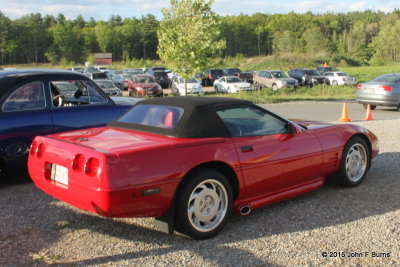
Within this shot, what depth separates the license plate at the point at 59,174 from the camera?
416 cm

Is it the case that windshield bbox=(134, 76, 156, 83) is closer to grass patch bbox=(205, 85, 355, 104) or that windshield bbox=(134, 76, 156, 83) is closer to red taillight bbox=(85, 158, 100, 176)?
grass patch bbox=(205, 85, 355, 104)

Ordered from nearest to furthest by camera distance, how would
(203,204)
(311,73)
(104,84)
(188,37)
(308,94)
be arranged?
(203,204) < (188,37) < (104,84) < (308,94) < (311,73)

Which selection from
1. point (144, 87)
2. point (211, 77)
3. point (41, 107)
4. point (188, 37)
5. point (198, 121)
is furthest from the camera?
point (211, 77)

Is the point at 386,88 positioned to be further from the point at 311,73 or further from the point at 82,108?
the point at 311,73

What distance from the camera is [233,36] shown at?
15288 centimetres

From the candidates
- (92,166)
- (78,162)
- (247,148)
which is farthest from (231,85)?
(92,166)

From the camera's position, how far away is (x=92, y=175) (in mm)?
3842

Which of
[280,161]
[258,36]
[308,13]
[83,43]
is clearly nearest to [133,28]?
[83,43]

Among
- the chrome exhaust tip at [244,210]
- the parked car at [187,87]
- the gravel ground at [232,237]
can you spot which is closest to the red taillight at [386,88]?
the gravel ground at [232,237]

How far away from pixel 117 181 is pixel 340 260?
2013 millimetres

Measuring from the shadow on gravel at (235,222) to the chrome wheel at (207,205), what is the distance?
0.16 metres

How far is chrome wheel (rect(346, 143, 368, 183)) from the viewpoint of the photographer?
5879 mm

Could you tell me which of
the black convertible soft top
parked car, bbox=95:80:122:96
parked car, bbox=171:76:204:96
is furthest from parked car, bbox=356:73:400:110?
parked car, bbox=171:76:204:96

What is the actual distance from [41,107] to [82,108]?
2.16ft
